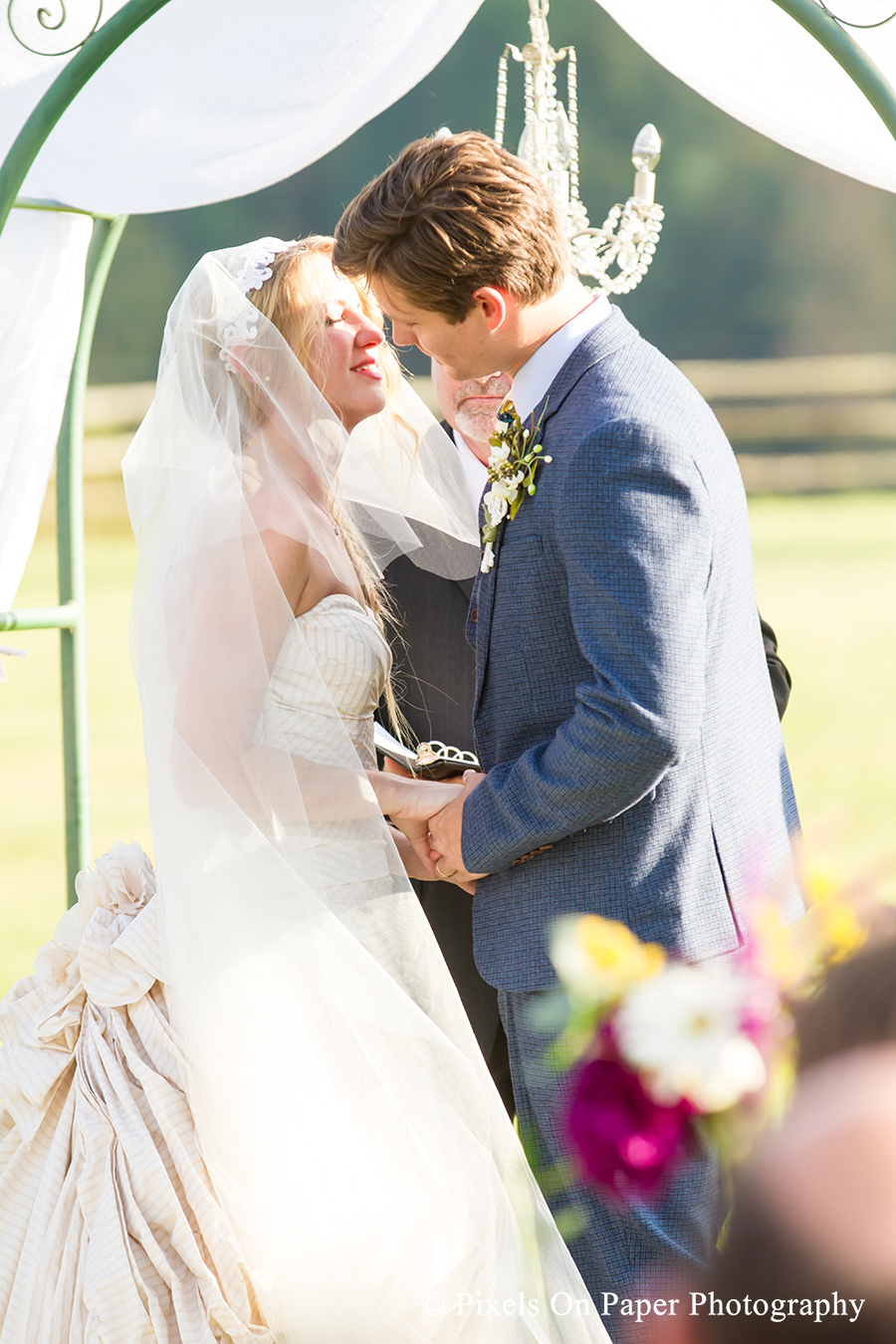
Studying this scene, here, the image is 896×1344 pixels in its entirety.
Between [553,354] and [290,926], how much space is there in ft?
2.90

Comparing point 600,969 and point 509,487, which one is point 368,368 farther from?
point 600,969

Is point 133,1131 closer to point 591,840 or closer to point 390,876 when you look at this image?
point 390,876

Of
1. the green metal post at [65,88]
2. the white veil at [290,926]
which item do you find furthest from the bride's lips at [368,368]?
the green metal post at [65,88]

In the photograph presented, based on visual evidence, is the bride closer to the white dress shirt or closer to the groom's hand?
the groom's hand

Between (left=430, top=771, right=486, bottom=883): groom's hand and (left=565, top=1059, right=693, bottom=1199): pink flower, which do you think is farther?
(left=430, top=771, right=486, bottom=883): groom's hand

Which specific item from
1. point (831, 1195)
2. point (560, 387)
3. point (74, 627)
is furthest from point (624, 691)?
point (74, 627)

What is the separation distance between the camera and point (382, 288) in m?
1.59

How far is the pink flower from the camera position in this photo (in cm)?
74

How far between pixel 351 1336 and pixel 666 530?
1102 millimetres

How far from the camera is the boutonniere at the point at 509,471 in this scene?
157 cm

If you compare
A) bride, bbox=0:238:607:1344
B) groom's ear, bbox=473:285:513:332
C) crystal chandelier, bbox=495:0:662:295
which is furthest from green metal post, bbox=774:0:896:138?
crystal chandelier, bbox=495:0:662:295

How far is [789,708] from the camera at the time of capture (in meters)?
11.4

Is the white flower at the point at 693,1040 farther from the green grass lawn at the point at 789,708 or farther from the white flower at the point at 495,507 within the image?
the white flower at the point at 495,507

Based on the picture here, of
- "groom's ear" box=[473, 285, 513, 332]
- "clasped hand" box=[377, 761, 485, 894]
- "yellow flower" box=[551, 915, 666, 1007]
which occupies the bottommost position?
"clasped hand" box=[377, 761, 485, 894]
